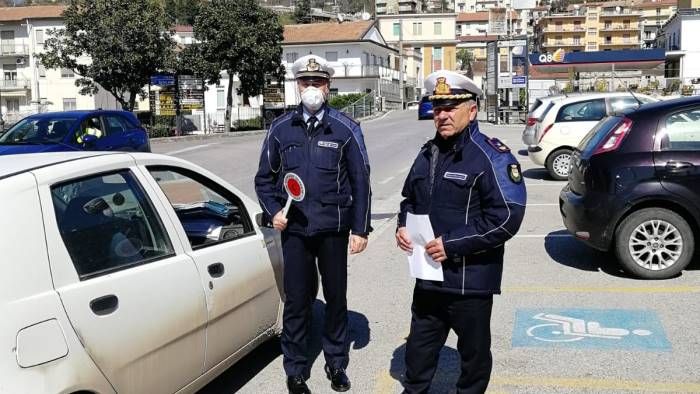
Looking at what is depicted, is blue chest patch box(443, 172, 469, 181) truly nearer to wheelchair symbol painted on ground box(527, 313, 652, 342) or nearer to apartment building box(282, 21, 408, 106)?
wheelchair symbol painted on ground box(527, 313, 652, 342)

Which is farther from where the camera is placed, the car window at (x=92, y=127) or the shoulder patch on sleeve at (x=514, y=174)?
the car window at (x=92, y=127)

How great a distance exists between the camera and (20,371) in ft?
8.71

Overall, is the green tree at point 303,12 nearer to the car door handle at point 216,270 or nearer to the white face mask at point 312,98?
the white face mask at point 312,98

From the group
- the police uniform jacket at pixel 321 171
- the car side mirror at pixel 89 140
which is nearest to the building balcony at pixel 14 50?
the car side mirror at pixel 89 140

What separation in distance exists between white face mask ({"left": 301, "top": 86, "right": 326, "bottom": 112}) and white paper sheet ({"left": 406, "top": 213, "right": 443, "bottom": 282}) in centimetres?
104

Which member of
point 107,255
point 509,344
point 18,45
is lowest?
point 509,344

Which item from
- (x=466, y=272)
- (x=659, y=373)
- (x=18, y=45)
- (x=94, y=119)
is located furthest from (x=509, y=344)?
(x=18, y=45)

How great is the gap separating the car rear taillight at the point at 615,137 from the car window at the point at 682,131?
323mm

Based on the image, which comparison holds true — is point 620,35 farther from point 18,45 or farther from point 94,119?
point 94,119

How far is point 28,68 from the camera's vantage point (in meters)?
65.7

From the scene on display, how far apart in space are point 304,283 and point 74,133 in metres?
12.3

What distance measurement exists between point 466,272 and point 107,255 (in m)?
1.70

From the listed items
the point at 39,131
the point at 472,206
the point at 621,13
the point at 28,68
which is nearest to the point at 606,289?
the point at 472,206

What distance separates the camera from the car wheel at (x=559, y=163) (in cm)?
1448
